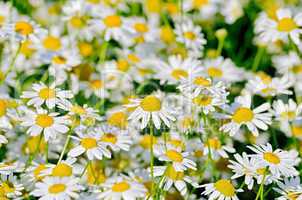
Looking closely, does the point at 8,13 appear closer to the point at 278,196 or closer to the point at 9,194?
the point at 9,194

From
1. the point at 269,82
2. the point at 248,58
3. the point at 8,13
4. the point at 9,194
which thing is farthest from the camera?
the point at 248,58

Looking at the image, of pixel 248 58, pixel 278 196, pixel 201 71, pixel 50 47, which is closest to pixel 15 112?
pixel 50 47

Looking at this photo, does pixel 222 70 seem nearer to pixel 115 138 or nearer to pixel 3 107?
pixel 115 138

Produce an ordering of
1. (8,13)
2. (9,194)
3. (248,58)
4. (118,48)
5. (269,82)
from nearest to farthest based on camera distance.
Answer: (9,194), (269,82), (8,13), (118,48), (248,58)

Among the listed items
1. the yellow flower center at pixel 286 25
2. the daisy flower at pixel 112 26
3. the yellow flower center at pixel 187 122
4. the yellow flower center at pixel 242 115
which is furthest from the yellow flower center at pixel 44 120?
the yellow flower center at pixel 286 25

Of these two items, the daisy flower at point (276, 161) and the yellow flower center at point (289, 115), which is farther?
the yellow flower center at point (289, 115)

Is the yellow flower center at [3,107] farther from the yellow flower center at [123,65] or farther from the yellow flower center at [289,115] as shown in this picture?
the yellow flower center at [289,115]
